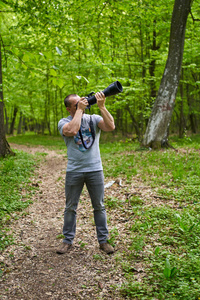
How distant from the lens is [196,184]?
582 centimetres

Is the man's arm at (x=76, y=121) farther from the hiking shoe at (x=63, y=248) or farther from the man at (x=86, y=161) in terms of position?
the hiking shoe at (x=63, y=248)

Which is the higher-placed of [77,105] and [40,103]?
[40,103]

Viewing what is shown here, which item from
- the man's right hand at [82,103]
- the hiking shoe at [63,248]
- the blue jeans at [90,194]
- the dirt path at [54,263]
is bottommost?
the dirt path at [54,263]

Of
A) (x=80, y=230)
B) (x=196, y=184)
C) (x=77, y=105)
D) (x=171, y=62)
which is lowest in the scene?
(x=80, y=230)

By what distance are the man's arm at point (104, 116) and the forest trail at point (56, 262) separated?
1.96m

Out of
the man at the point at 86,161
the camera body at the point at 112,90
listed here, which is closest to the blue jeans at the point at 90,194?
the man at the point at 86,161

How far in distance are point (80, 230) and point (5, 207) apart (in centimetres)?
182

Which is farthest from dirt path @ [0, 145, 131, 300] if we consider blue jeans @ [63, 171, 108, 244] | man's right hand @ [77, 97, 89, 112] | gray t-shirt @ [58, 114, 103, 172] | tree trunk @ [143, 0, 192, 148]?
tree trunk @ [143, 0, 192, 148]

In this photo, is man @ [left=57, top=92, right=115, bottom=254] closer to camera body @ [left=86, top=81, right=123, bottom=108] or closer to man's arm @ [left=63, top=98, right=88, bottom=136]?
man's arm @ [left=63, top=98, right=88, bottom=136]

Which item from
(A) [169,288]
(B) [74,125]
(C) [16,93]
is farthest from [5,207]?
(C) [16,93]

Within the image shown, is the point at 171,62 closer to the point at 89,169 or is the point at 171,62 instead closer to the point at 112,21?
the point at 112,21

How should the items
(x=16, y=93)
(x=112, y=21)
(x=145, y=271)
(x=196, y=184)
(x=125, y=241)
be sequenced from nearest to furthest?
1. (x=145, y=271)
2. (x=125, y=241)
3. (x=196, y=184)
4. (x=112, y=21)
5. (x=16, y=93)

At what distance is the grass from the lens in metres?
2.71

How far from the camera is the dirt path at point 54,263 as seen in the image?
9.58ft
